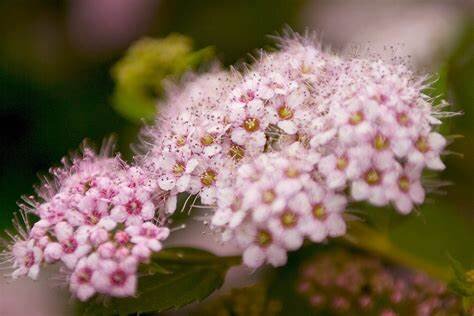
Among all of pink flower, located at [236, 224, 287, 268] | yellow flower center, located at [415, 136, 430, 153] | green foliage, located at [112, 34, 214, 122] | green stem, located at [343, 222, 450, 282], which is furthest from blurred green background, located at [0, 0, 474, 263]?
pink flower, located at [236, 224, 287, 268]

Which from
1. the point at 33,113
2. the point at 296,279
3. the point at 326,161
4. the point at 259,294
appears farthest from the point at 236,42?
the point at 326,161

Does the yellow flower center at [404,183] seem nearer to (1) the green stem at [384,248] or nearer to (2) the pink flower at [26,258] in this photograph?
(1) the green stem at [384,248]

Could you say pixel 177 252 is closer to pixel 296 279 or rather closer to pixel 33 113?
pixel 296 279

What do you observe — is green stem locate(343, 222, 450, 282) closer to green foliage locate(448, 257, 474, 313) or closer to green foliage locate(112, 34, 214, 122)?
green foliage locate(448, 257, 474, 313)

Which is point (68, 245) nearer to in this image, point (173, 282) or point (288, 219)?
point (173, 282)

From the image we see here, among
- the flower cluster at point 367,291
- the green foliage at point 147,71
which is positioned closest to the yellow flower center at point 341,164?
the flower cluster at point 367,291

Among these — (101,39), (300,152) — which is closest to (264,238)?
(300,152)

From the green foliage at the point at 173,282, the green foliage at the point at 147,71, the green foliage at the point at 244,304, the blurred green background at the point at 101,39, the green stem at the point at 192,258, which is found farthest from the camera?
the blurred green background at the point at 101,39

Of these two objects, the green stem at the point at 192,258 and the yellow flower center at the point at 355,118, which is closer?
the yellow flower center at the point at 355,118
